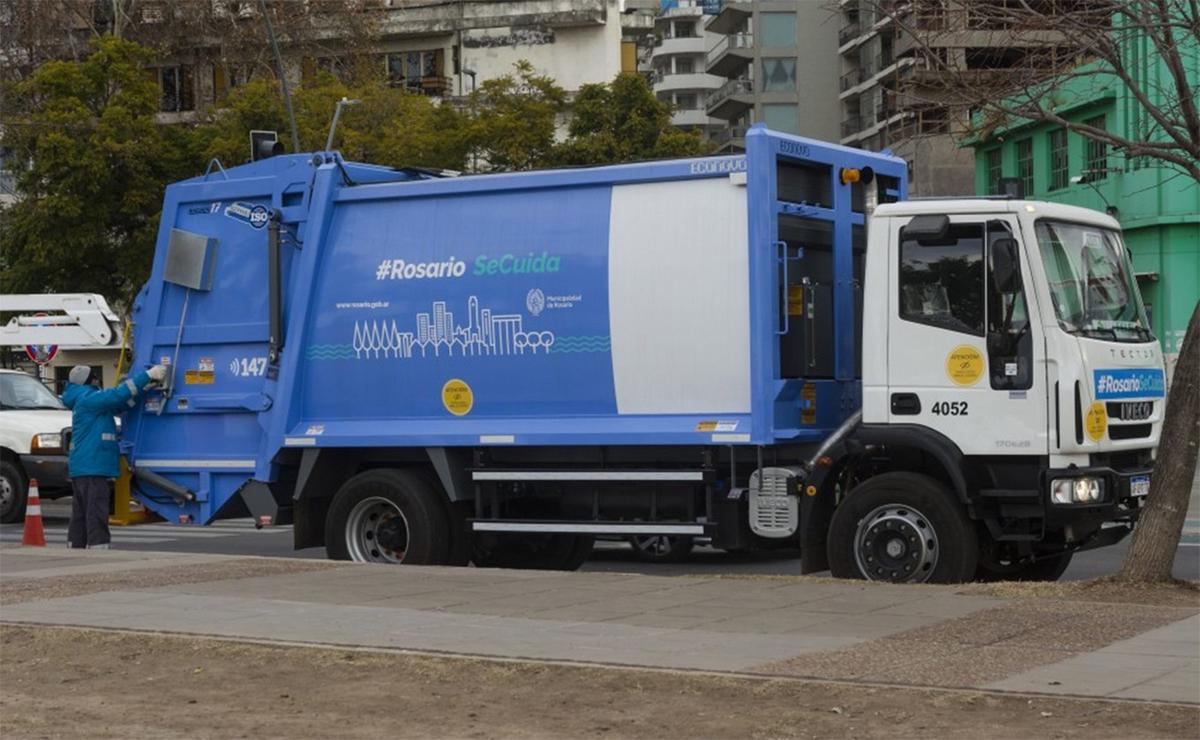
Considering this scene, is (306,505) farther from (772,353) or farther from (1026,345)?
(1026,345)

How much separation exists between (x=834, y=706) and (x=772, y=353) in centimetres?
485

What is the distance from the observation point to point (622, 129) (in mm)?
42156

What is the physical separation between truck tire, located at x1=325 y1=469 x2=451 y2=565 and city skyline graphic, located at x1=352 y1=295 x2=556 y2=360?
0.98 meters

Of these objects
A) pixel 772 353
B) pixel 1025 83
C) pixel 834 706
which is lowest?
pixel 834 706

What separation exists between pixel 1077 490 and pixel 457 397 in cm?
479

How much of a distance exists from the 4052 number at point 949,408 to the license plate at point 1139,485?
4.14 feet

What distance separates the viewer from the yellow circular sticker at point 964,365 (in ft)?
39.2

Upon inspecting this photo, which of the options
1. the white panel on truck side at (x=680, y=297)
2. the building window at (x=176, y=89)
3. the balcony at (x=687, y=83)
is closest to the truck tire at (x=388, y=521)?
the white panel on truck side at (x=680, y=297)

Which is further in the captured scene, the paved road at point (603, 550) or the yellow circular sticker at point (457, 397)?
the paved road at point (603, 550)

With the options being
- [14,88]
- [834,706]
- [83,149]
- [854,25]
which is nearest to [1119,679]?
[834,706]

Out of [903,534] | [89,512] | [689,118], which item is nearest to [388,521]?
[89,512]

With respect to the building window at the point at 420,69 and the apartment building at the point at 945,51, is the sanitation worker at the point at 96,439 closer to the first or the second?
the apartment building at the point at 945,51

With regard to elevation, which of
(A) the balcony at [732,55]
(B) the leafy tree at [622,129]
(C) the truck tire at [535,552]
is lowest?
(C) the truck tire at [535,552]

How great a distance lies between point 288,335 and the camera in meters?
14.6
